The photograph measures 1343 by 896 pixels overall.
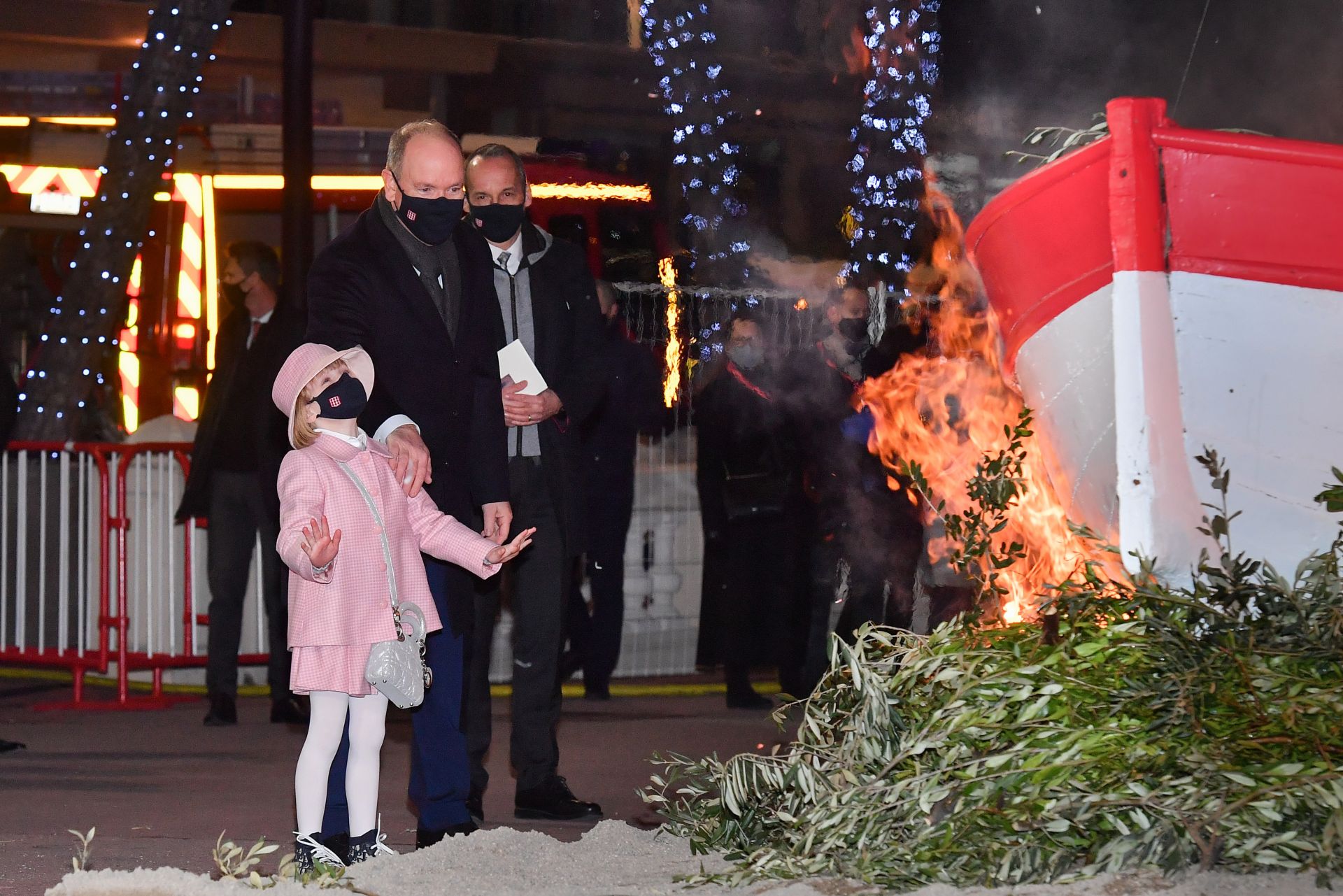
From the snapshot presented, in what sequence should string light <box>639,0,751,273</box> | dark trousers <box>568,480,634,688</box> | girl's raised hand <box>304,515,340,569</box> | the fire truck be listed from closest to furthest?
girl's raised hand <box>304,515,340,569</box> < dark trousers <box>568,480,634,688</box> < the fire truck < string light <box>639,0,751,273</box>

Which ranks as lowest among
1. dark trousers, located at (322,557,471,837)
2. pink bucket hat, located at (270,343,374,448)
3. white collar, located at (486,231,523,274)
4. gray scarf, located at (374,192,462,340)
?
dark trousers, located at (322,557,471,837)

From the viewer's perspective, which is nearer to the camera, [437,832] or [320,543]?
[320,543]

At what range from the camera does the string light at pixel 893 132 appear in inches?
635

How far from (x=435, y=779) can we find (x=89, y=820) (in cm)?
153

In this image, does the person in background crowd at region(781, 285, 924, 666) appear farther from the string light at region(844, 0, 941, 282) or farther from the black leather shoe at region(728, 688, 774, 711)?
the string light at region(844, 0, 941, 282)

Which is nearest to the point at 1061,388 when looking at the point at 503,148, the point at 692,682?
the point at 503,148

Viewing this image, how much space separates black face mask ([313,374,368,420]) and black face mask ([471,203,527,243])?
1247mm

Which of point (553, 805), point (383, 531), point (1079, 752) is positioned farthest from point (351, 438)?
point (1079, 752)

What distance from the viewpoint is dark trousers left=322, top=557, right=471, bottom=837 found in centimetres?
480

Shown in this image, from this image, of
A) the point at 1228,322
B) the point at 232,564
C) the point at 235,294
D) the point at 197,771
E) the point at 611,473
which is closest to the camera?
the point at 1228,322

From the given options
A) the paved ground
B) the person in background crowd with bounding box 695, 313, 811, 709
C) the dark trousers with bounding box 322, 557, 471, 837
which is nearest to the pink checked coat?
the dark trousers with bounding box 322, 557, 471, 837

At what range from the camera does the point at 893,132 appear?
16.6m

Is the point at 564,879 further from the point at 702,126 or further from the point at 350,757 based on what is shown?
the point at 702,126

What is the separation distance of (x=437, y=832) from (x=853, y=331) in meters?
4.61
